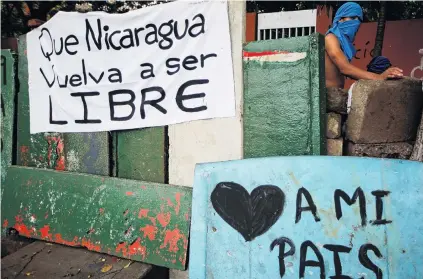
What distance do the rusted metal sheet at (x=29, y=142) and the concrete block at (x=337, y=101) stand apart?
236 cm

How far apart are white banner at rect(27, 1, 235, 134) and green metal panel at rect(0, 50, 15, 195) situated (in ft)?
0.96

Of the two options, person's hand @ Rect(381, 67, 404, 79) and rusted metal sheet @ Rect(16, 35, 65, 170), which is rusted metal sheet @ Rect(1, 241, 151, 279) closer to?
rusted metal sheet @ Rect(16, 35, 65, 170)

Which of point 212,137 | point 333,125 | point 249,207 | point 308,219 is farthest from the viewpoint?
point 212,137

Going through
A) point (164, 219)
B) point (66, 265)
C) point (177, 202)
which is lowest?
point (66, 265)

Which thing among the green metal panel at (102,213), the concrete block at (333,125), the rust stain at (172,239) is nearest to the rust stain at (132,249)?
the green metal panel at (102,213)

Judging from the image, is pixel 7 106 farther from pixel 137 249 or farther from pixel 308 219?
pixel 308 219

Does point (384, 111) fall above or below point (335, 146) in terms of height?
above

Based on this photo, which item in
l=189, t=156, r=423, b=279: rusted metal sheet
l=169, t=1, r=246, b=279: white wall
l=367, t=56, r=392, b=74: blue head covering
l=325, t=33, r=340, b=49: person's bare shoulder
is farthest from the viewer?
l=367, t=56, r=392, b=74: blue head covering

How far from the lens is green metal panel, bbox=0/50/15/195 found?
326 cm

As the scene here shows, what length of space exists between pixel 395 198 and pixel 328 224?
0.35 meters

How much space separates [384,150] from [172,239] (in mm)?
1637

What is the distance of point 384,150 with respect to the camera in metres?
2.18

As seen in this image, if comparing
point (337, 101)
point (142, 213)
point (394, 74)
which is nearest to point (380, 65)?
point (394, 74)

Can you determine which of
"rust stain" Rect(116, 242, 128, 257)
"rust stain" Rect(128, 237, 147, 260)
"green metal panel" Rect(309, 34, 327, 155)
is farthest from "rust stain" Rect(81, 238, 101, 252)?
"green metal panel" Rect(309, 34, 327, 155)
